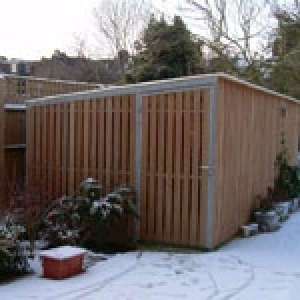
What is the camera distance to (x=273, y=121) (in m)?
10.6

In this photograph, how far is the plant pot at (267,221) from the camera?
876cm

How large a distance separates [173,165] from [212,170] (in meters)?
0.62

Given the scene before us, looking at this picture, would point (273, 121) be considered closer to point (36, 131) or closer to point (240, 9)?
point (36, 131)

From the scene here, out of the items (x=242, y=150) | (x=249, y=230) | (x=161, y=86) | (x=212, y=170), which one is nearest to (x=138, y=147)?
(x=161, y=86)

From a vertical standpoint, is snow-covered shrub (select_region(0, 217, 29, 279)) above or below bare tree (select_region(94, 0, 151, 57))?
below

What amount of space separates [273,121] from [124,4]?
1989cm

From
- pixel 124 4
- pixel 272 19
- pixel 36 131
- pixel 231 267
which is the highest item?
pixel 124 4

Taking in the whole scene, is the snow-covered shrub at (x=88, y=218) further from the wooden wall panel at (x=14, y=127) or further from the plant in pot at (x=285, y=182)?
the plant in pot at (x=285, y=182)

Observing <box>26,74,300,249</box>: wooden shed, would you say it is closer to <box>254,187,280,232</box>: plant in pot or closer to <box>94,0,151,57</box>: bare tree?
<box>254,187,280,232</box>: plant in pot

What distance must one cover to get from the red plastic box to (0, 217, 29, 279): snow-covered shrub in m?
0.26

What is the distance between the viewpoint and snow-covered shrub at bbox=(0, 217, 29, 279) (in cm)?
590

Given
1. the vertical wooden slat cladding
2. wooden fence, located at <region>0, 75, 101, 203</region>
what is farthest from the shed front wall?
wooden fence, located at <region>0, 75, 101, 203</region>

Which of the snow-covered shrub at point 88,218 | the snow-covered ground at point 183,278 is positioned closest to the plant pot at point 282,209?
the snow-covered ground at point 183,278

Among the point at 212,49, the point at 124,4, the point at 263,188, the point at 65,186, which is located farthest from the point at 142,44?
the point at 124,4
